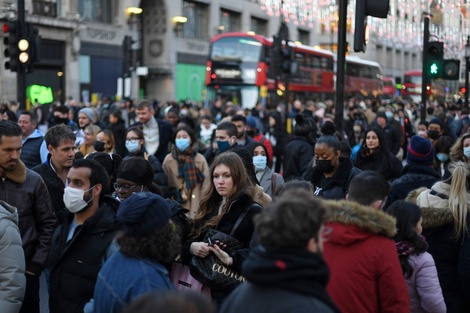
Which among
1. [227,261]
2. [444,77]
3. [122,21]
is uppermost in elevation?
[122,21]

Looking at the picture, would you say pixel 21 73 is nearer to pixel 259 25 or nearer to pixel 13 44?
pixel 13 44

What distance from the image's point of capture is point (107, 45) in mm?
37875

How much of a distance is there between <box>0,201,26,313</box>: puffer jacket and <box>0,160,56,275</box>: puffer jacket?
731 mm

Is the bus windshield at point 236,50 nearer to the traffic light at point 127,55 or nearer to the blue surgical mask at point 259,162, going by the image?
the traffic light at point 127,55

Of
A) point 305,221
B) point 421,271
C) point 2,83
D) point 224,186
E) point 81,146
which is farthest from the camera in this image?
point 2,83

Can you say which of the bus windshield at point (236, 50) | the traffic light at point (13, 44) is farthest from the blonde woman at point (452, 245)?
the bus windshield at point (236, 50)

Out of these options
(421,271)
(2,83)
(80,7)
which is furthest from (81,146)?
(80,7)

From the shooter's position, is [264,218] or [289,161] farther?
[289,161]

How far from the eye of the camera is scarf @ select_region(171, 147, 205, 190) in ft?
29.7

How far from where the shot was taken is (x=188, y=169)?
909 cm

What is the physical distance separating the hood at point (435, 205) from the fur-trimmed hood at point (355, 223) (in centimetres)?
147

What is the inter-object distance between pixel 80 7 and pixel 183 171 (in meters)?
28.6

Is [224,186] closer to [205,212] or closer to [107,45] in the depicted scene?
[205,212]

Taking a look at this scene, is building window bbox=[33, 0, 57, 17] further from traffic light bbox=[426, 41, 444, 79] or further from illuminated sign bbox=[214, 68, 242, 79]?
traffic light bbox=[426, 41, 444, 79]
